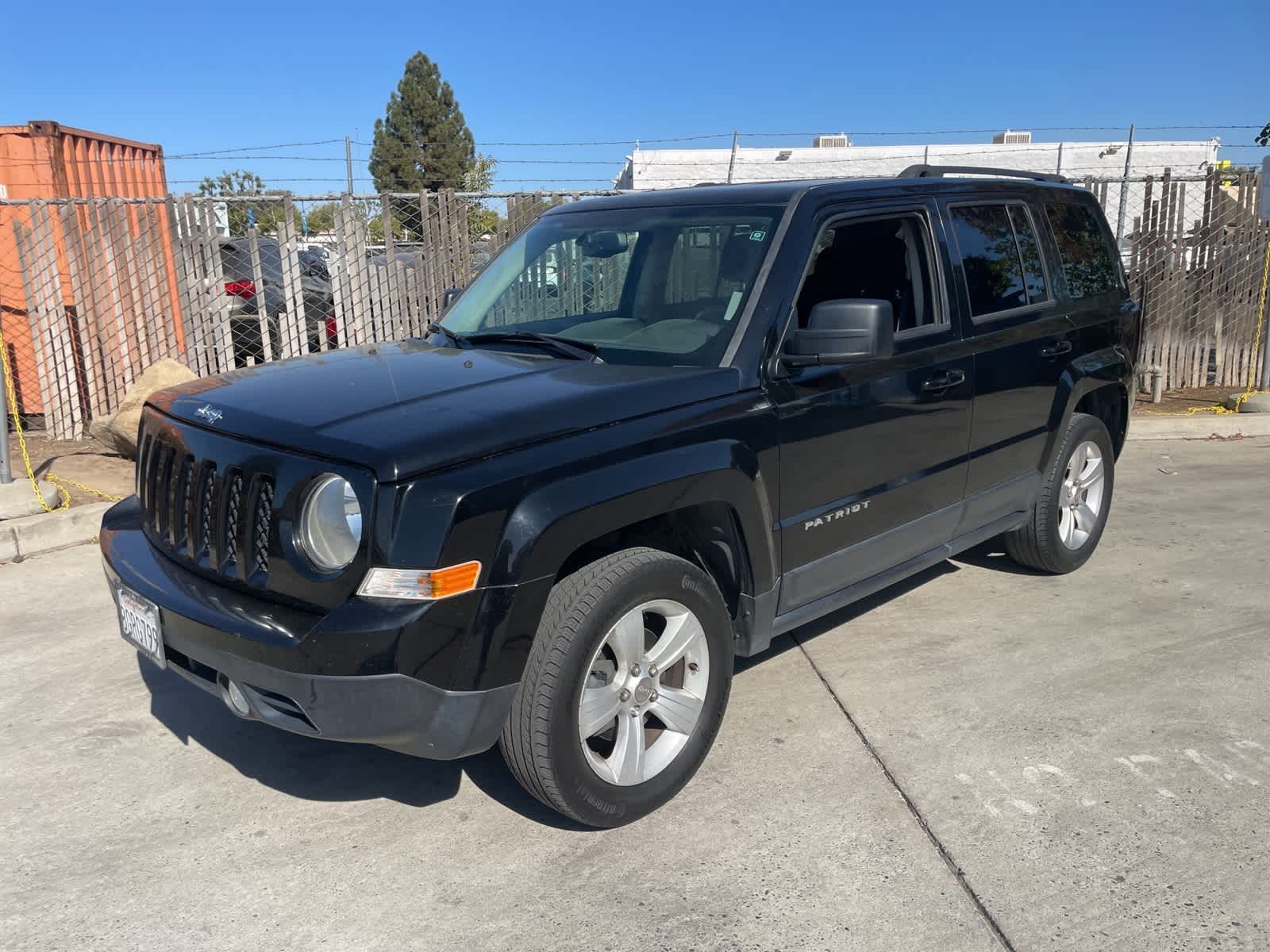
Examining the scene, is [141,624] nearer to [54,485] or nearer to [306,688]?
[306,688]

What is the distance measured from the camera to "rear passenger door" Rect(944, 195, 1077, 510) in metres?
4.43

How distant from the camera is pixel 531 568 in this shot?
2.80m

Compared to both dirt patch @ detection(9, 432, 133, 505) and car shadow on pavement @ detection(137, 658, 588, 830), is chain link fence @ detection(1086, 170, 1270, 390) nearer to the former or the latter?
car shadow on pavement @ detection(137, 658, 588, 830)

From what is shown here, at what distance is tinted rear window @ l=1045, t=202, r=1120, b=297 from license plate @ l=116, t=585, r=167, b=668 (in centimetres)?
423

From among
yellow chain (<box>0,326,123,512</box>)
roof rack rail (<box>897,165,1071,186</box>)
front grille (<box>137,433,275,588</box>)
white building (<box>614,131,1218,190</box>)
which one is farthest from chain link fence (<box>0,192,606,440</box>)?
white building (<box>614,131,1218,190</box>)

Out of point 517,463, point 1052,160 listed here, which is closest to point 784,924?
point 517,463

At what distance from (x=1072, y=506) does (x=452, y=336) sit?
332 centimetres

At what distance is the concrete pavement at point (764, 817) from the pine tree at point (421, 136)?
46.9 metres

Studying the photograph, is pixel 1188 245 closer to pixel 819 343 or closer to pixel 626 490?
pixel 819 343

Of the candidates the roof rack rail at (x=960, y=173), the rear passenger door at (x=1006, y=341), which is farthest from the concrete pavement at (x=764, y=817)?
the roof rack rail at (x=960, y=173)

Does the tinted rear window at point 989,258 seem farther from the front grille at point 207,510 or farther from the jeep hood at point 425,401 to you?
the front grille at point 207,510

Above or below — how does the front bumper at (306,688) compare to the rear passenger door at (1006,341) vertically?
below

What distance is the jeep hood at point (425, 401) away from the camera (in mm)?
2793

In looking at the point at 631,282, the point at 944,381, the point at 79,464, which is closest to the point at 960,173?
the point at 944,381
